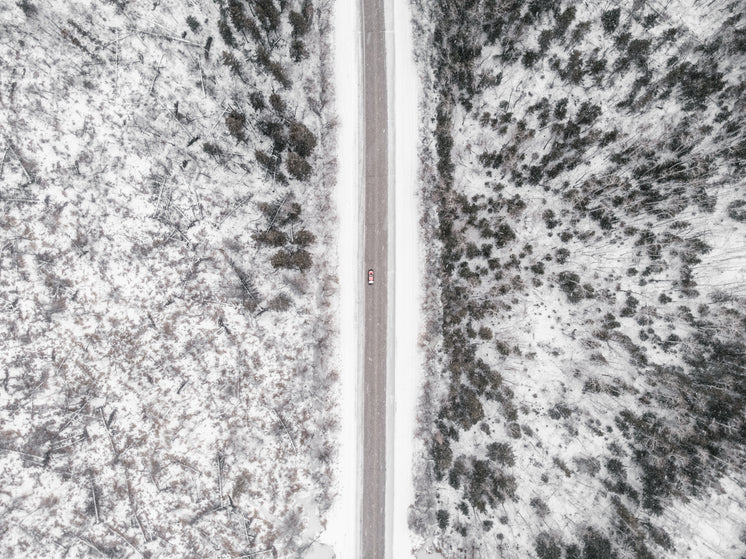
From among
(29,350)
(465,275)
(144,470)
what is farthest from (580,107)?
(29,350)

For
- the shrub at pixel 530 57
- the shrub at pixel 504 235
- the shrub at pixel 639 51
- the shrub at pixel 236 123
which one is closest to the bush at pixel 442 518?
the shrub at pixel 504 235

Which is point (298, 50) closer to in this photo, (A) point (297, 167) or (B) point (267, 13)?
(B) point (267, 13)

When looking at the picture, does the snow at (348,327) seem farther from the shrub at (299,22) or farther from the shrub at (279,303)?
the shrub at (299,22)

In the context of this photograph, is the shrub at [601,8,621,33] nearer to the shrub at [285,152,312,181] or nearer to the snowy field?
the snowy field

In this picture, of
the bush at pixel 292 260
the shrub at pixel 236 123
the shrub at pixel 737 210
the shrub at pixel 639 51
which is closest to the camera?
the shrub at pixel 737 210

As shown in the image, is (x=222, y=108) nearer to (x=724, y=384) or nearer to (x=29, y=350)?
(x=29, y=350)

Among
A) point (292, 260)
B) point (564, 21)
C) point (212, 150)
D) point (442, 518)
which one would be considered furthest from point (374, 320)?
point (564, 21)
